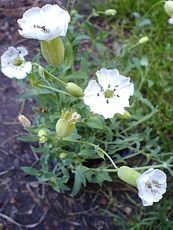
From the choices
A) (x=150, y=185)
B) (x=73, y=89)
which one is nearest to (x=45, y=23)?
(x=73, y=89)

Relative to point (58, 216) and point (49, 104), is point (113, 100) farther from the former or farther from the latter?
A: point (58, 216)

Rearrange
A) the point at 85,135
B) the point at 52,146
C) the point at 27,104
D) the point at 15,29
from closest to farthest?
1. the point at 52,146
2. the point at 85,135
3. the point at 27,104
4. the point at 15,29

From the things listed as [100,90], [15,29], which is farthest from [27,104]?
[100,90]

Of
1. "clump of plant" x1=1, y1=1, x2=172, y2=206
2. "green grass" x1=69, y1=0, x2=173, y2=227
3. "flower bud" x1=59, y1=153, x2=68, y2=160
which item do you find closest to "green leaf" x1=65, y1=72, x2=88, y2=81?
"clump of plant" x1=1, y1=1, x2=172, y2=206

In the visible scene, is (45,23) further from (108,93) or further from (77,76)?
(77,76)

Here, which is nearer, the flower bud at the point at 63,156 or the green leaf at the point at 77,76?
the flower bud at the point at 63,156

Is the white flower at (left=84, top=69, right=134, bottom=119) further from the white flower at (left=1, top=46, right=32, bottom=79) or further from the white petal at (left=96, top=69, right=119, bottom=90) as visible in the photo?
the white flower at (left=1, top=46, right=32, bottom=79)

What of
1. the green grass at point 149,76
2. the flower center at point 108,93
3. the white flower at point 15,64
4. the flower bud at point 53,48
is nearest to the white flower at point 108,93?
the flower center at point 108,93

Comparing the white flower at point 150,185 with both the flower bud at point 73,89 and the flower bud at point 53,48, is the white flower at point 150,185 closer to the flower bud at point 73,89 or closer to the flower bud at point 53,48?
the flower bud at point 73,89
